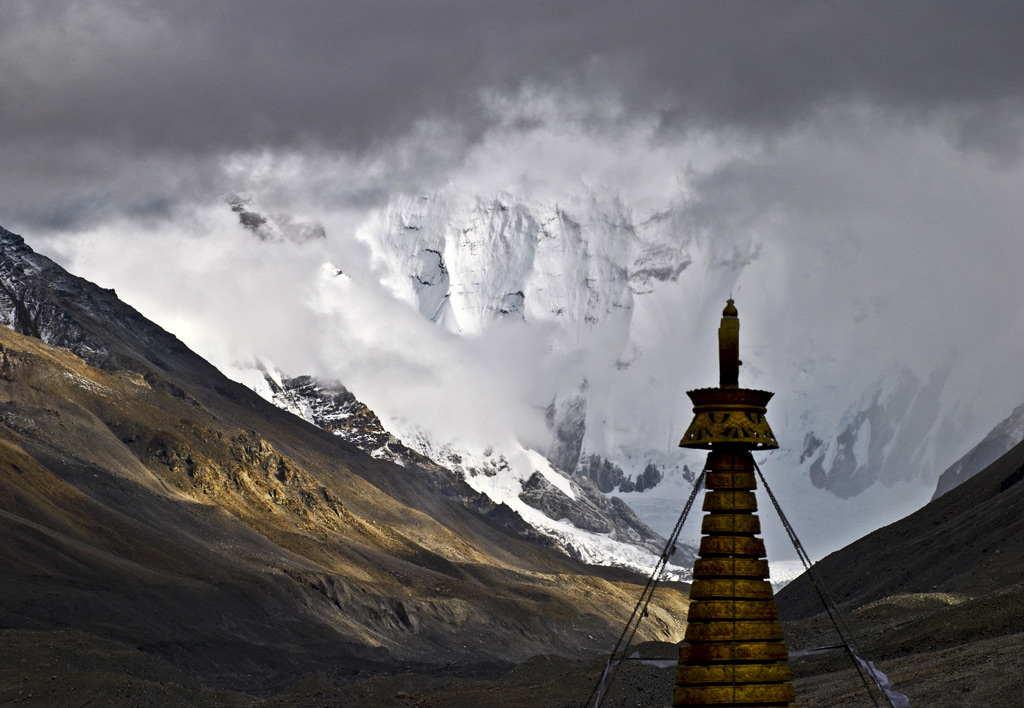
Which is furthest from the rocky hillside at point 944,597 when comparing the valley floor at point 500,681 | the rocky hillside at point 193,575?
the rocky hillside at point 193,575

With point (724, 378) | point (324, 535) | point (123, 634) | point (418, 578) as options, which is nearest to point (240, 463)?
point (324, 535)

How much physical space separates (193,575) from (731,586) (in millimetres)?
108838

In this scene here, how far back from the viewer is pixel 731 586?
18.6 meters

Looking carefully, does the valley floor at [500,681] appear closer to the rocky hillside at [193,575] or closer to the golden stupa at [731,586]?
the rocky hillside at [193,575]

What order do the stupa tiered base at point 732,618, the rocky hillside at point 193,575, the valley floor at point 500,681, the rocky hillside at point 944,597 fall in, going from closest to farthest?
1. the stupa tiered base at point 732,618
2. the rocky hillside at point 944,597
3. the valley floor at point 500,681
4. the rocky hillside at point 193,575

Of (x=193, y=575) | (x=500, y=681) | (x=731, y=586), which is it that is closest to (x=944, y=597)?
(x=500, y=681)

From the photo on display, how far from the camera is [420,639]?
13738 cm

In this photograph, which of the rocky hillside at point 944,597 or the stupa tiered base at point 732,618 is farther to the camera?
the rocky hillside at point 944,597

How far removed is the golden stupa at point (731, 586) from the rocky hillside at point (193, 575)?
48.4 m

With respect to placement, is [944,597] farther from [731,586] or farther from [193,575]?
[193,575]

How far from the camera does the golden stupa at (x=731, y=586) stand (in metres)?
18.4

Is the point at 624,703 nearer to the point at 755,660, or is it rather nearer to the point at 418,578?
the point at 755,660

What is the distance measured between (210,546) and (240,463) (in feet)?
119

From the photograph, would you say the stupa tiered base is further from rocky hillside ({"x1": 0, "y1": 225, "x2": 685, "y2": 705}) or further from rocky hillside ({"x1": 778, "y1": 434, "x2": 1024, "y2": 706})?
rocky hillside ({"x1": 0, "y1": 225, "x2": 685, "y2": 705})
